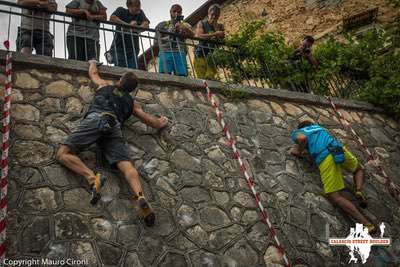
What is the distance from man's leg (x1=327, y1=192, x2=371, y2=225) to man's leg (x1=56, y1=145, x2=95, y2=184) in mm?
3429

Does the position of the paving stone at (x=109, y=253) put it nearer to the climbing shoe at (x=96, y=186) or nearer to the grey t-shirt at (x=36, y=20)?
the climbing shoe at (x=96, y=186)

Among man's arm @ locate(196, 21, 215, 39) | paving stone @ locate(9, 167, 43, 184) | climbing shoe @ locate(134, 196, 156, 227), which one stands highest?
man's arm @ locate(196, 21, 215, 39)

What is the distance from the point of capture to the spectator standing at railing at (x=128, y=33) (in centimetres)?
640

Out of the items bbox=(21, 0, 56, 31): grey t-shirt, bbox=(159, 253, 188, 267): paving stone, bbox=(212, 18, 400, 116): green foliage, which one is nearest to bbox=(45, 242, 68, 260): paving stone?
bbox=(159, 253, 188, 267): paving stone

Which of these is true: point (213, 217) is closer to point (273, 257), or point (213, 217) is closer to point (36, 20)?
point (273, 257)

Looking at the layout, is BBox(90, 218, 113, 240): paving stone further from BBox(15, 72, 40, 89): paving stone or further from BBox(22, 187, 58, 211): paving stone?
BBox(15, 72, 40, 89): paving stone

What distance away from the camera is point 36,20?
5.61 meters

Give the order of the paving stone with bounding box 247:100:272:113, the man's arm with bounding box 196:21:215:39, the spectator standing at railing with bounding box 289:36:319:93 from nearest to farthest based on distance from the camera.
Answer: the paving stone with bounding box 247:100:272:113
the man's arm with bounding box 196:21:215:39
the spectator standing at railing with bounding box 289:36:319:93

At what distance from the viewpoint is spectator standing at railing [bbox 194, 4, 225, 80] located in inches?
282

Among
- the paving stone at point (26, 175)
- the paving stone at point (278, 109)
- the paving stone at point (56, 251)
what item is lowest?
the paving stone at point (56, 251)

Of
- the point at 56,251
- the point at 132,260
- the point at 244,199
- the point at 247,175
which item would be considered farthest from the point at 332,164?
the point at 56,251

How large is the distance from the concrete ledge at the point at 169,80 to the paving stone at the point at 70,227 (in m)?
2.21

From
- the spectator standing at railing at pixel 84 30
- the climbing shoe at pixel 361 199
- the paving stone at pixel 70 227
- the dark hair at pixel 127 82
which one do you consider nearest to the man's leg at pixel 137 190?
the paving stone at pixel 70 227

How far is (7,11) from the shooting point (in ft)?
17.1
